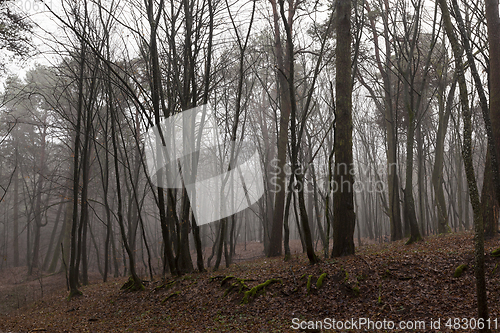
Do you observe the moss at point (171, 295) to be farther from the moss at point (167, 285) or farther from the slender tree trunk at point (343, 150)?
the slender tree trunk at point (343, 150)

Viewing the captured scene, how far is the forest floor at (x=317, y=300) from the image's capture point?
3721 mm

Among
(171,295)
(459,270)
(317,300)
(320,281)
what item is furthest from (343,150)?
(171,295)

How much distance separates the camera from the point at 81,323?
5.06m

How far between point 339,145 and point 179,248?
4.01 metres

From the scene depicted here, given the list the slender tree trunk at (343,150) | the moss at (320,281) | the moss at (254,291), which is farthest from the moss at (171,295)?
the slender tree trunk at (343,150)

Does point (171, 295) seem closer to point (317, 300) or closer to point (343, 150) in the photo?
point (317, 300)

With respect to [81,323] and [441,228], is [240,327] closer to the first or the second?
[81,323]

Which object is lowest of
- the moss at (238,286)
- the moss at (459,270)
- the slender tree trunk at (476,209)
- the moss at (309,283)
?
the moss at (238,286)

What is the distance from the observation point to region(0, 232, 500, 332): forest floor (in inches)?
146

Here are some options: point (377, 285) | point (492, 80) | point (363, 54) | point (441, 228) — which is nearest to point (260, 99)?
point (363, 54)

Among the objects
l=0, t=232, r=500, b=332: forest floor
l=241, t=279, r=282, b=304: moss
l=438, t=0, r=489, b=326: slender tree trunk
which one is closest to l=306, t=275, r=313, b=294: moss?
l=0, t=232, r=500, b=332: forest floor

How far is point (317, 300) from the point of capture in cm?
444

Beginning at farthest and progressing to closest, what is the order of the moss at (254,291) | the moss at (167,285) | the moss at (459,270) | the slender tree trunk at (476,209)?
the moss at (167,285) < the moss at (254,291) < the moss at (459,270) < the slender tree trunk at (476,209)

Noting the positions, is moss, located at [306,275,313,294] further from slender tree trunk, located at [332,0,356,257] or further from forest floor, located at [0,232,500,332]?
slender tree trunk, located at [332,0,356,257]
